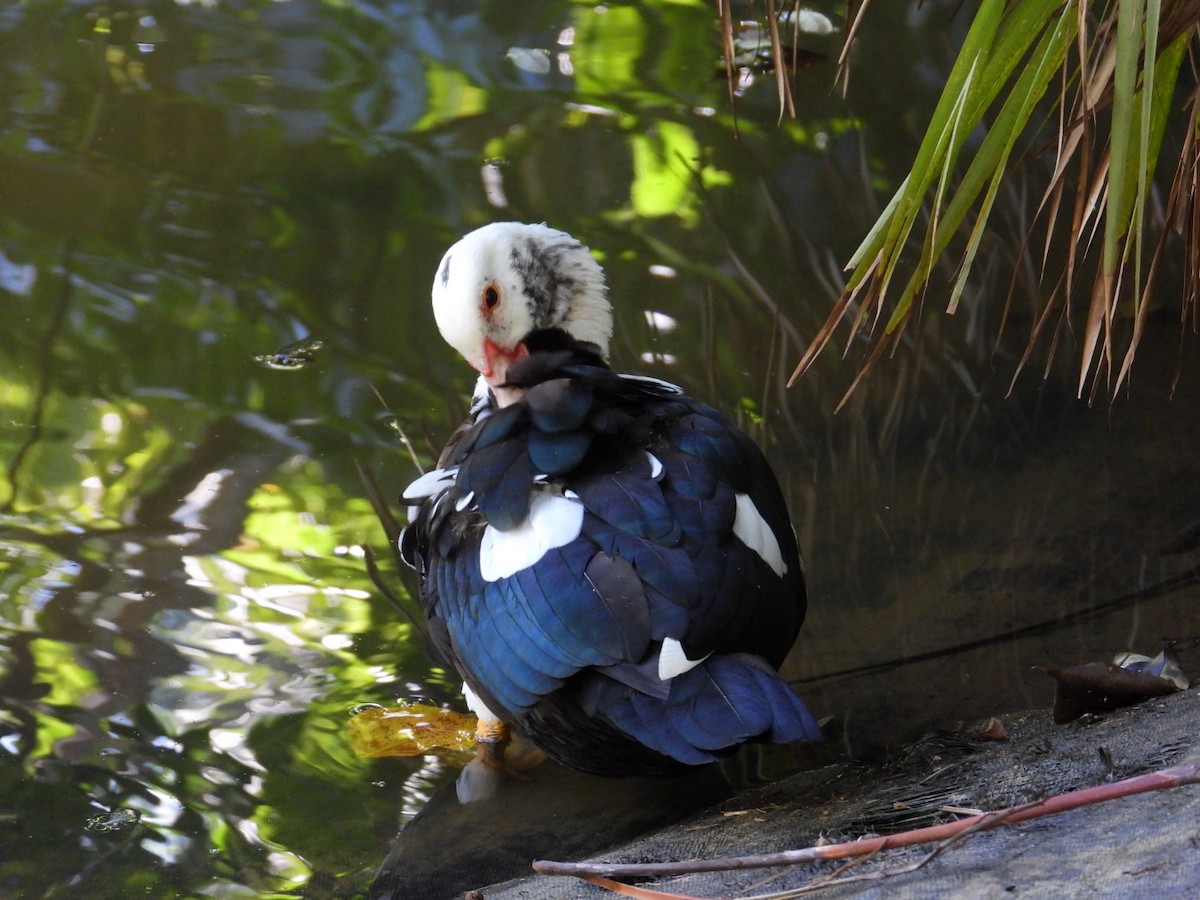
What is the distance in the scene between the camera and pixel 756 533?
225 centimetres

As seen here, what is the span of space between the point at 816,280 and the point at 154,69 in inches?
108

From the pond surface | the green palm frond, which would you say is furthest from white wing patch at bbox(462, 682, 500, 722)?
the green palm frond

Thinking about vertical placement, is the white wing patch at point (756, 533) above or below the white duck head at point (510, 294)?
below

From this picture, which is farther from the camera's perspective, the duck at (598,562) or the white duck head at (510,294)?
the white duck head at (510,294)

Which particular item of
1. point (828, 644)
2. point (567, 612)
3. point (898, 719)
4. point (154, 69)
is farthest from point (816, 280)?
point (154, 69)

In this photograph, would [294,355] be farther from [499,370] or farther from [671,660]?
[671,660]

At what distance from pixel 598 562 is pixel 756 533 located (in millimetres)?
343

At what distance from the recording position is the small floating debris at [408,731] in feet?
8.57

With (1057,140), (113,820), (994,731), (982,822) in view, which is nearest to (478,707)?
(113,820)

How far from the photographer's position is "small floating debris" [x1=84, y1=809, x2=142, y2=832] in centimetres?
236

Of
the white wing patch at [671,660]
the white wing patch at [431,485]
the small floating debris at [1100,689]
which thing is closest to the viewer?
the white wing patch at [671,660]

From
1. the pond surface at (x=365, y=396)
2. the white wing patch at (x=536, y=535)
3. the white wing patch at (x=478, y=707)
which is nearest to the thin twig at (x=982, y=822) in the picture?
the white wing patch at (x=536, y=535)

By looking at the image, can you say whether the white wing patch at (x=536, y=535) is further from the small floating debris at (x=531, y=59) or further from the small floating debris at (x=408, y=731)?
the small floating debris at (x=531, y=59)

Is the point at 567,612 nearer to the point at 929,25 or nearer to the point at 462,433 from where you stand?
the point at 462,433
